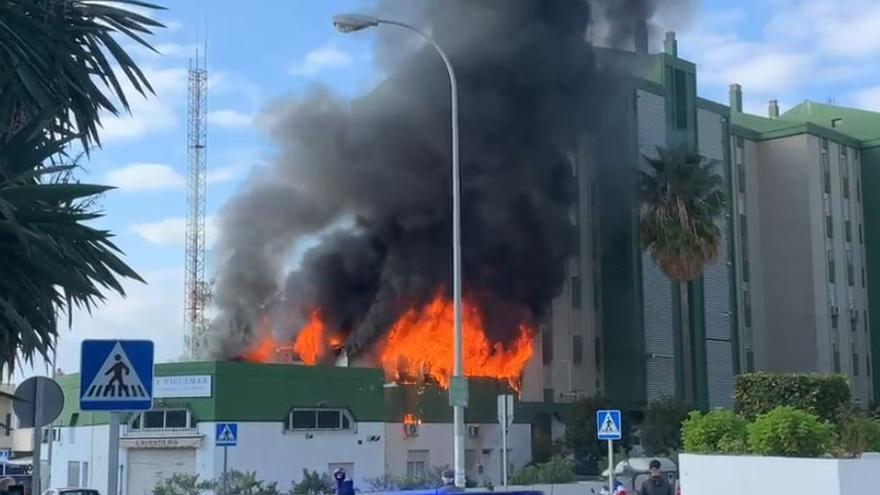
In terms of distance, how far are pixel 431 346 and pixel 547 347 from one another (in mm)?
5700

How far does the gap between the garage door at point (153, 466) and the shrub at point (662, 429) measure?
15795mm

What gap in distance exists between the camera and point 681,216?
130 ft

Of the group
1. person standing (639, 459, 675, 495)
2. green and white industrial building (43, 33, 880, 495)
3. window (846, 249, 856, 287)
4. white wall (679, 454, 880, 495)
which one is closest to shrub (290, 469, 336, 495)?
green and white industrial building (43, 33, 880, 495)

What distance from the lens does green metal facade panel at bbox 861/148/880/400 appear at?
54.2 meters

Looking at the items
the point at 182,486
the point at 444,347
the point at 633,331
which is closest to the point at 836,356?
the point at 633,331

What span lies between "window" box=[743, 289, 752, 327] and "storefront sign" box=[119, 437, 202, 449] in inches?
1126

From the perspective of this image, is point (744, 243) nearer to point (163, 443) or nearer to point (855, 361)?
point (855, 361)

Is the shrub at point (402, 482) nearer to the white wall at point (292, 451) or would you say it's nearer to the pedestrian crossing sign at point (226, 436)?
the white wall at point (292, 451)

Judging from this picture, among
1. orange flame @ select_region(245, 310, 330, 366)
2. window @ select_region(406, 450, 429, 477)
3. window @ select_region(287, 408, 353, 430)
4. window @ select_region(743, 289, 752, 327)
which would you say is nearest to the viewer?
window @ select_region(287, 408, 353, 430)

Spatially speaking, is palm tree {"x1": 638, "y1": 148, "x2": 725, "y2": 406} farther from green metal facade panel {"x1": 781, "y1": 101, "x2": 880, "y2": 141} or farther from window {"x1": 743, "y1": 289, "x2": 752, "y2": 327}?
green metal facade panel {"x1": 781, "y1": 101, "x2": 880, "y2": 141}

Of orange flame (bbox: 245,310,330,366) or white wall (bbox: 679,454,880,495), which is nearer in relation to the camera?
white wall (bbox: 679,454,880,495)

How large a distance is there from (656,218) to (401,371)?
10534mm

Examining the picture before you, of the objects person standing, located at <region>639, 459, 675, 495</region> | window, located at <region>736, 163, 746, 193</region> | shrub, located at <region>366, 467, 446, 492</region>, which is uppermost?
window, located at <region>736, 163, 746, 193</region>

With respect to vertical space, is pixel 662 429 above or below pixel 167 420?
below
